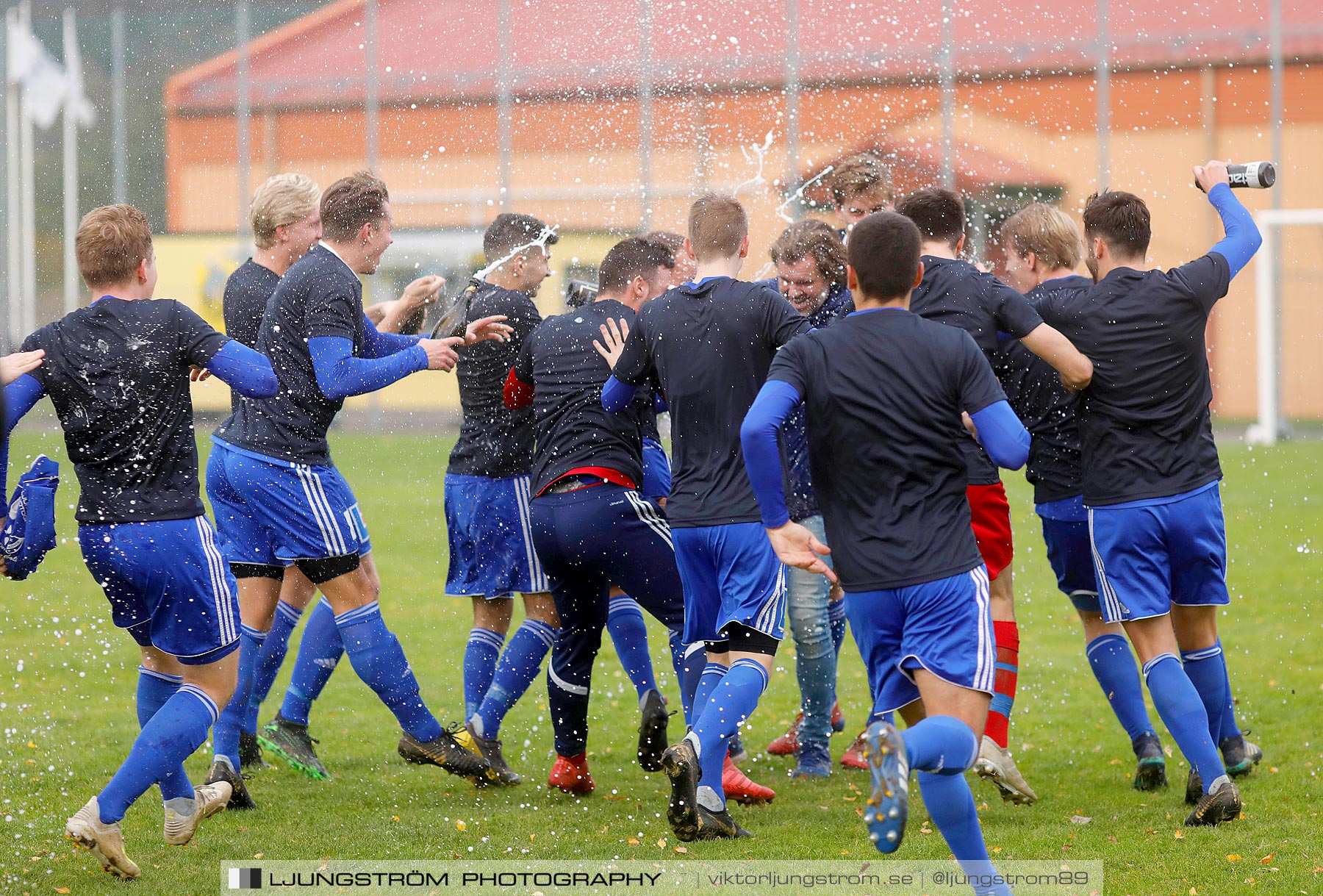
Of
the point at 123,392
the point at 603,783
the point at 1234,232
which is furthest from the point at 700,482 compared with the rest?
the point at 1234,232

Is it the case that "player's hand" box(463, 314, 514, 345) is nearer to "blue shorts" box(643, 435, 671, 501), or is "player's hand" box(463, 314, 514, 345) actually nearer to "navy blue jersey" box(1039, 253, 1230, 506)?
"blue shorts" box(643, 435, 671, 501)

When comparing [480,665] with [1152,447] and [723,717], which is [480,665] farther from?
[1152,447]

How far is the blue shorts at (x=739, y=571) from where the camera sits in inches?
190

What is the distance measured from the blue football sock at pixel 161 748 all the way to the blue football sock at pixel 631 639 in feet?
5.92

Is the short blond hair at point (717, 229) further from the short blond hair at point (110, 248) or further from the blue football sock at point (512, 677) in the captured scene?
the short blond hair at point (110, 248)

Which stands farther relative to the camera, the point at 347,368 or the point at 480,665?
the point at 480,665

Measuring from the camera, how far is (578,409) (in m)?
5.37

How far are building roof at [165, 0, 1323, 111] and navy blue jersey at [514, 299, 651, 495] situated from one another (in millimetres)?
18133

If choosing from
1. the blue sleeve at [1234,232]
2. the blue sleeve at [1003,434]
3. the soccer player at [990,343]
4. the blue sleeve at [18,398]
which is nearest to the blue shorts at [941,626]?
the blue sleeve at [1003,434]

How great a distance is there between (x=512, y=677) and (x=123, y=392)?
2114mm

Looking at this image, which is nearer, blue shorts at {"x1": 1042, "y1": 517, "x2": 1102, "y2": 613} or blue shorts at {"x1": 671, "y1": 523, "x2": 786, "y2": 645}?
blue shorts at {"x1": 671, "y1": 523, "x2": 786, "y2": 645}

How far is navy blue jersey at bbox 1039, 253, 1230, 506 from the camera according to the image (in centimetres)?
489

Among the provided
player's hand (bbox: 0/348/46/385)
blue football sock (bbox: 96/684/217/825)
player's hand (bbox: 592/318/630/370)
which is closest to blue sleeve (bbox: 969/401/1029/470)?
player's hand (bbox: 592/318/630/370)

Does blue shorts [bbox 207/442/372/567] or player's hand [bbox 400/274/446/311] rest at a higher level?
player's hand [bbox 400/274/446/311]
